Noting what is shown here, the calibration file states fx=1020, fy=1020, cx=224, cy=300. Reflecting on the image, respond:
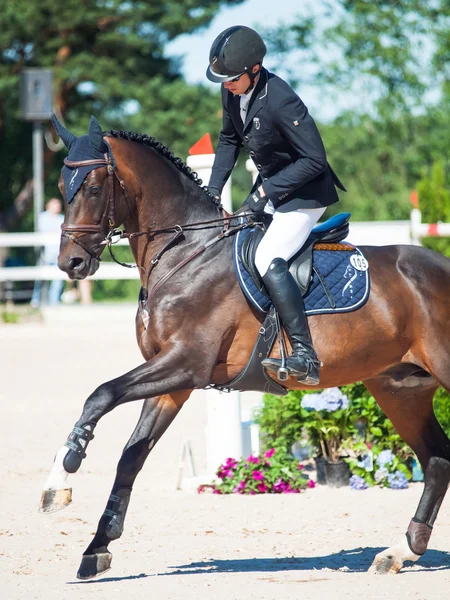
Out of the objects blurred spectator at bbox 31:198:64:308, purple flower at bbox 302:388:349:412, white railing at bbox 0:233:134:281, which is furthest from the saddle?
blurred spectator at bbox 31:198:64:308

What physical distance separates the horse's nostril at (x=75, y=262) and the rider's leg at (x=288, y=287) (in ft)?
3.04

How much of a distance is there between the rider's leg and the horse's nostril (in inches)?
36.5

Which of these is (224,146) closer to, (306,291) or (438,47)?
(306,291)

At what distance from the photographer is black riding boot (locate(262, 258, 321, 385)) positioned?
17.3ft

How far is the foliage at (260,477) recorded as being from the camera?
24.5ft

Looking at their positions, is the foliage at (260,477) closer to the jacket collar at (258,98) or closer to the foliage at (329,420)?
the foliage at (329,420)

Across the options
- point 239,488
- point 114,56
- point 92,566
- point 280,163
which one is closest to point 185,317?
point 280,163

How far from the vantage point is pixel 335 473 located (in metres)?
7.62

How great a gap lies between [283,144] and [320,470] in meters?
3.11

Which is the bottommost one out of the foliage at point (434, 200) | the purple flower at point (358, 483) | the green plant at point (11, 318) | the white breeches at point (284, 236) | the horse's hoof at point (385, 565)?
the horse's hoof at point (385, 565)

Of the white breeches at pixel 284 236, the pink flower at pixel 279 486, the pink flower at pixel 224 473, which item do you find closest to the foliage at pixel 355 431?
the pink flower at pixel 279 486

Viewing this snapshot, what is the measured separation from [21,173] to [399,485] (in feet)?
82.5

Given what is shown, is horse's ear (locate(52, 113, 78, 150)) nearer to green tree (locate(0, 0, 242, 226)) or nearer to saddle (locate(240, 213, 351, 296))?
saddle (locate(240, 213, 351, 296))

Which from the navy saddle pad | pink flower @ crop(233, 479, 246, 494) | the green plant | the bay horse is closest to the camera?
the bay horse
